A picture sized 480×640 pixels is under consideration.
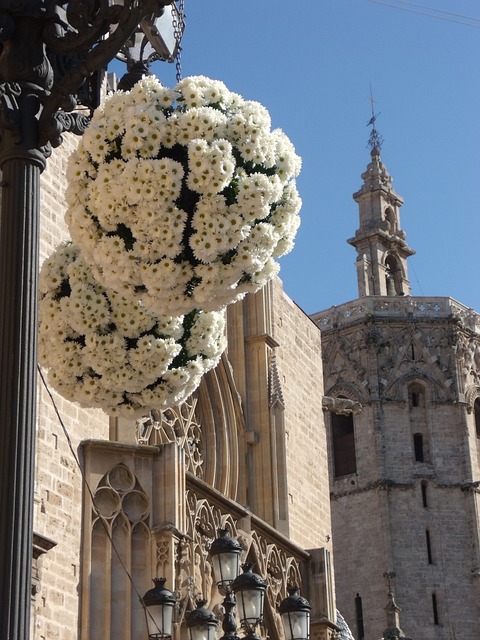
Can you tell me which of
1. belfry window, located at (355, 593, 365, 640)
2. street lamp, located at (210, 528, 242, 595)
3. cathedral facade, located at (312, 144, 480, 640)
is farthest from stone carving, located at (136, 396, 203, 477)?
belfry window, located at (355, 593, 365, 640)

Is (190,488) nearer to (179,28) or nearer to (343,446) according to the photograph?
(179,28)

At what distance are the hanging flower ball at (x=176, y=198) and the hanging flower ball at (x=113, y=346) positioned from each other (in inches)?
16.6

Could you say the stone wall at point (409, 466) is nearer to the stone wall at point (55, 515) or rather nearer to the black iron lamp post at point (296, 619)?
the stone wall at point (55, 515)

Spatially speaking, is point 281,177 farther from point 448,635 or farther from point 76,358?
point 448,635

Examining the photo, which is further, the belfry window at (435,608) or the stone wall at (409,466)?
the stone wall at (409,466)

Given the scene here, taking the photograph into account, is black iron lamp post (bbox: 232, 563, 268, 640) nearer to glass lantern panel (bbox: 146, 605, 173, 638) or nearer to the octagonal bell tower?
glass lantern panel (bbox: 146, 605, 173, 638)

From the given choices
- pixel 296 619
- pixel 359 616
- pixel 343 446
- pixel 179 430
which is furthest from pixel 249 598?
pixel 343 446

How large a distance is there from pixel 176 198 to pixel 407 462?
41486 mm

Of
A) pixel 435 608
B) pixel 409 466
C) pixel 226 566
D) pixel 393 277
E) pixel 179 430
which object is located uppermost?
pixel 393 277

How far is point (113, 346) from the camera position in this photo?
23.0 ft

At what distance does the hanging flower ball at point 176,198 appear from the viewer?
6441mm

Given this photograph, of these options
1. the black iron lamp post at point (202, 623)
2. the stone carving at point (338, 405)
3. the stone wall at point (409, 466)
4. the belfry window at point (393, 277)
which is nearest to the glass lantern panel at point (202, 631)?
the black iron lamp post at point (202, 623)

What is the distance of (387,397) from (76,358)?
40968 millimetres

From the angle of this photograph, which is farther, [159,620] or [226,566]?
[226,566]
